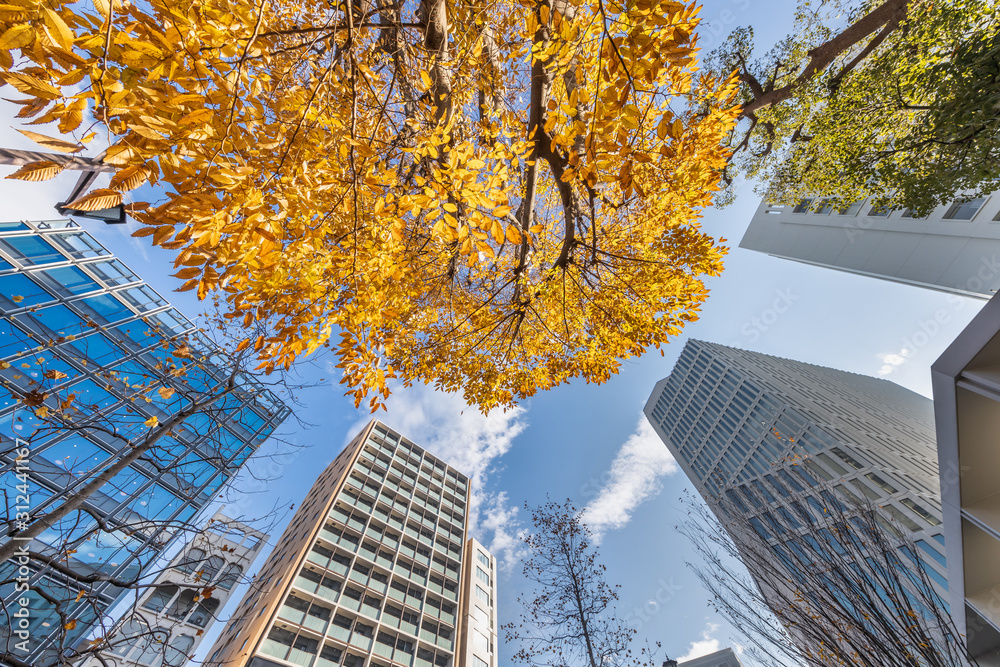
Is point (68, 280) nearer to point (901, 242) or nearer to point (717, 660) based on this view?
point (901, 242)

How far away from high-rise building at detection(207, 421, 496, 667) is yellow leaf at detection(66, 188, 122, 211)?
56.6 feet

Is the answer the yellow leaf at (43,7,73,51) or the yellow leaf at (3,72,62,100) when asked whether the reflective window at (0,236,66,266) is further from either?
the yellow leaf at (43,7,73,51)

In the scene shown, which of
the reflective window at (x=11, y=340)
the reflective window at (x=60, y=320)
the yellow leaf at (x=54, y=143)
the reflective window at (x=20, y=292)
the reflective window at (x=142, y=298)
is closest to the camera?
the yellow leaf at (x=54, y=143)

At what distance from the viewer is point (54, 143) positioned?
1151mm

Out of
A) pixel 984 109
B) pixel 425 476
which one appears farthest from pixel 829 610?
pixel 425 476

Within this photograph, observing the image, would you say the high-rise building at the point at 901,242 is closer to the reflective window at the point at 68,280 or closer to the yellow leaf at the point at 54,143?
the yellow leaf at the point at 54,143

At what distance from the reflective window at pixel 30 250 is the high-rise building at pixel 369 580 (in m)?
14.7

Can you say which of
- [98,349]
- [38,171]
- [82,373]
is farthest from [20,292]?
[38,171]

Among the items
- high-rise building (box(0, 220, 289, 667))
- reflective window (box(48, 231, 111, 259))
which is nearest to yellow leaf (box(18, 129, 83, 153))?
high-rise building (box(0, 220, 289, 667))

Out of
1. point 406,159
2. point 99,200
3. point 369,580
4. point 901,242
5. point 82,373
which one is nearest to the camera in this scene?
point 99,200

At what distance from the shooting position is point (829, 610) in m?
3.91

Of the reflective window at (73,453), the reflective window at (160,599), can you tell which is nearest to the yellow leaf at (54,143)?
the reflective window at (73,453)

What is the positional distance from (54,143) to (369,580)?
25.5 meters

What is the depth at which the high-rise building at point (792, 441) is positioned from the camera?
6402 millimetres
